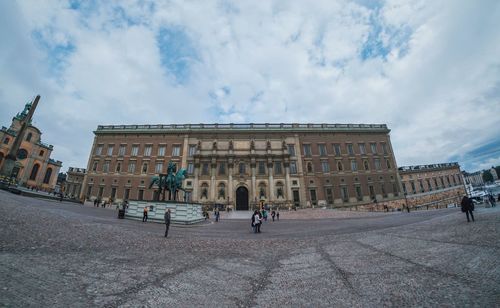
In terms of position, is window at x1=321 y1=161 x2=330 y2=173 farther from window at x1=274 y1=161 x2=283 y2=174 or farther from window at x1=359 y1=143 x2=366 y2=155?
window at x1=274 y1=161 x2=283 y2=174

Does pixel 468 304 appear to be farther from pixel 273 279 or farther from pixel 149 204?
pixel 149 204

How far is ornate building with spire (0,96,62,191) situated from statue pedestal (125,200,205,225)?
115 feet

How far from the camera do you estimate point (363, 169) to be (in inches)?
1407

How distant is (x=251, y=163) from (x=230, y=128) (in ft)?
25.0

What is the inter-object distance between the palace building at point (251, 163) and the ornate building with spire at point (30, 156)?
13.6 metres

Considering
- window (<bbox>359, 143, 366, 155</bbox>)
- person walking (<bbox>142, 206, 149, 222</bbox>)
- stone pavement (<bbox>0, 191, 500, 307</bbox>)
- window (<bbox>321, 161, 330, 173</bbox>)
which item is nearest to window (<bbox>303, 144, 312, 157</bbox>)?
window (<bbox>321, 161, 330, 173</bbox>)

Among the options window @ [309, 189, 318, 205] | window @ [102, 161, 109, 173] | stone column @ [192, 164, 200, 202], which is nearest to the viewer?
stone column @ [192, 164, 200, 202]

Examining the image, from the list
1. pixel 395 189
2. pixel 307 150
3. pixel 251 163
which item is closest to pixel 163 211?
pixel 251 163

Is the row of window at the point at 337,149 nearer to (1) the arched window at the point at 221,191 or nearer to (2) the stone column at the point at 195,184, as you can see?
(1) the arched window at the point at 221,191

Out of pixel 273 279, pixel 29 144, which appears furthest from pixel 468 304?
pixel 29 144

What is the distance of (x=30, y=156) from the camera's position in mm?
38219

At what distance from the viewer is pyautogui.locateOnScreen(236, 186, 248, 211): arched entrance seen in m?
33.3

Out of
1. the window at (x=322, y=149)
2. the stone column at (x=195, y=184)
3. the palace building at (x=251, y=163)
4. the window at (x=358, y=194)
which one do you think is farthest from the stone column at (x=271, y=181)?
the window at (x=358, y=194)

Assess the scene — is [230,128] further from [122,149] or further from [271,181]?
[122,149]
